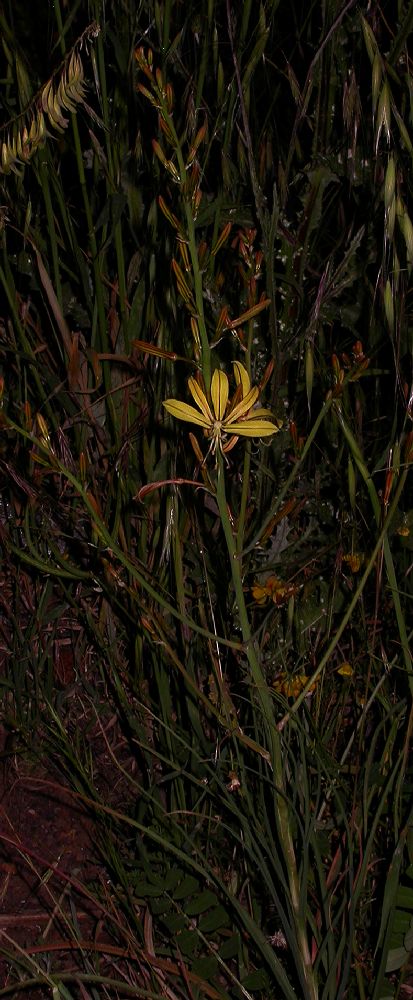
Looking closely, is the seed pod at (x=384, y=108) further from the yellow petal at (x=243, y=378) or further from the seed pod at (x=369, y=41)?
the yellow petal at (x=243, y=378)

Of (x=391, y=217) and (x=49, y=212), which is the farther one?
(x=49, y=212)

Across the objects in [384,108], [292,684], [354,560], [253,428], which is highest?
[384,108]

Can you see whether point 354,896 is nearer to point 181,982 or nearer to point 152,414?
point 181,982

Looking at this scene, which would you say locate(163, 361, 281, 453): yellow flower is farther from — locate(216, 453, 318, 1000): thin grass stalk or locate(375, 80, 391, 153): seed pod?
locate(375, 80, 391, 153): seed pod

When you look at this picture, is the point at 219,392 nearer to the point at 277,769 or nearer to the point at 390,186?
the point at 390,186

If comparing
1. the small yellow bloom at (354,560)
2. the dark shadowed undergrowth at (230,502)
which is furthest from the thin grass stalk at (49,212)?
the small yellow bloom at (354,560)

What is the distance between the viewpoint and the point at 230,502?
3.16 ft

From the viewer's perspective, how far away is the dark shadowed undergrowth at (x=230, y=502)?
0.81 m

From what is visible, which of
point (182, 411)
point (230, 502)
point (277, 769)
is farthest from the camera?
point (230, 502)

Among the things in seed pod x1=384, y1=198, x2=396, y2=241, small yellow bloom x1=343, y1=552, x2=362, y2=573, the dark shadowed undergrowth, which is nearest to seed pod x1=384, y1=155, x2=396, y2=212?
seed pod x1=384, y1=198, x2=396, y2=241

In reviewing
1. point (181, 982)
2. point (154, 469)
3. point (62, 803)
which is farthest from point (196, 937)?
point (154, 469)

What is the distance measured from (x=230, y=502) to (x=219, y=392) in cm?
41

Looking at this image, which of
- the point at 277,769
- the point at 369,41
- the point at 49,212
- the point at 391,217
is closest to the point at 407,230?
the point at 391,217

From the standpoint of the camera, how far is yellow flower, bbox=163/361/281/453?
56cm
